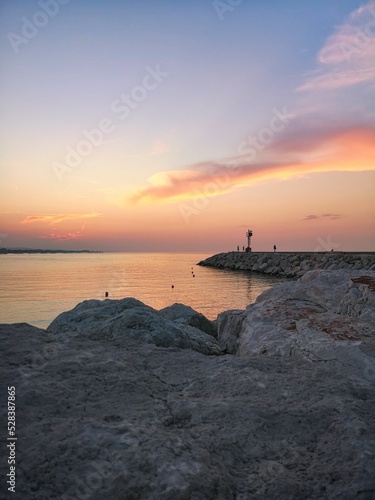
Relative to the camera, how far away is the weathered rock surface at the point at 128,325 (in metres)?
4.66

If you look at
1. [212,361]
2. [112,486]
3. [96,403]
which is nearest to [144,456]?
[112,486]

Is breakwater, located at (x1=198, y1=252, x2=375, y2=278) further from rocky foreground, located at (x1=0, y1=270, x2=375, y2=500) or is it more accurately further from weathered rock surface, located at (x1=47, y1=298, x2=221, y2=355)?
rocky foreground, located at (x1=0, y1=270, x2=375, y2=500)

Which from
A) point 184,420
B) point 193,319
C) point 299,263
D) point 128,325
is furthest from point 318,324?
point 299,263

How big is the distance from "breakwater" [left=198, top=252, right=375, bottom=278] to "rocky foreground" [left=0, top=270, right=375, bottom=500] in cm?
3761

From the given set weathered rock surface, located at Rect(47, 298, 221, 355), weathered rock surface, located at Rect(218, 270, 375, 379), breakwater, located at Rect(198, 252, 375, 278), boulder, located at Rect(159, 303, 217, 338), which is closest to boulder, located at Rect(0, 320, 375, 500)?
weathered rock surface, located at Rect(218, 270, 375, 379)

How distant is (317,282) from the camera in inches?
292

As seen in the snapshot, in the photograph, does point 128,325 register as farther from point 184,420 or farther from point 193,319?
point 193,319

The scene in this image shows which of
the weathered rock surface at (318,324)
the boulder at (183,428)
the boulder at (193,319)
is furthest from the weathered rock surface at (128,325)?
the boulder at (193,319)

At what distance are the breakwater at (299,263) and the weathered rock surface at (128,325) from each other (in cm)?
3567

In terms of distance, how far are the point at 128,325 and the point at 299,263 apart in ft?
183

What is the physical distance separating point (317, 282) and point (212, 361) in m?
4.62

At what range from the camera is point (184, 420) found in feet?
8.00

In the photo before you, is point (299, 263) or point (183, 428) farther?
point (299, 263)

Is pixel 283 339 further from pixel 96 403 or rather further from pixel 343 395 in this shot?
pixel 96 403
